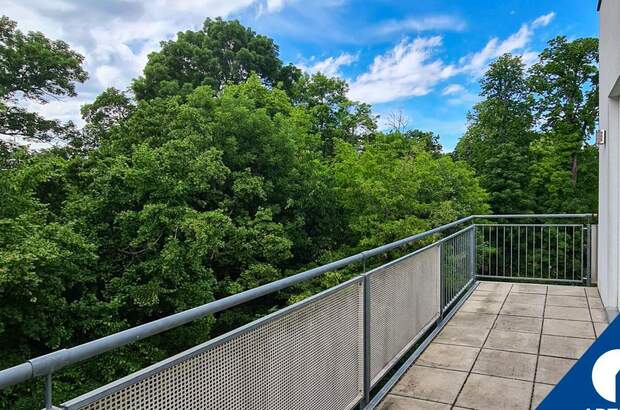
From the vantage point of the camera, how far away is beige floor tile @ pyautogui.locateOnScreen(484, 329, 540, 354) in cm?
405

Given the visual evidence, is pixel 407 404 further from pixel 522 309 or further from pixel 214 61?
pixel 214 61

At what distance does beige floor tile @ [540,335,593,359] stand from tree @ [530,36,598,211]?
1496 cm

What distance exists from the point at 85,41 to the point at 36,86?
268 centimetres

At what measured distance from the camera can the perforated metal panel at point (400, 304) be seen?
307 centimetres

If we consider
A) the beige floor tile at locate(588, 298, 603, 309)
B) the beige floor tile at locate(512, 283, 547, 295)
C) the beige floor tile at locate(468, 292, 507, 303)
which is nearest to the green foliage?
the beige floor tile at locate(512, 283, 547, 295)

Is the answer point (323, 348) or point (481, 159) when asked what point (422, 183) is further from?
point (323, 348)

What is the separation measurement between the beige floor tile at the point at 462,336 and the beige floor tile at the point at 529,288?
2.13 m

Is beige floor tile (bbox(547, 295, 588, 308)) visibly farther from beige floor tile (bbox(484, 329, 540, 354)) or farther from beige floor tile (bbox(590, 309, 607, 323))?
beige floor tile (bbox(484, 329, 540, 354))

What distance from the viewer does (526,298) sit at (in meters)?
5.91

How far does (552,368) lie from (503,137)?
18.2 meters

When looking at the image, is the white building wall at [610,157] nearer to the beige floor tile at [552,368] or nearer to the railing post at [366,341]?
the beige floor tile at [552,368]

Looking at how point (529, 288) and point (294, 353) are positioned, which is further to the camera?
point (529, 288)

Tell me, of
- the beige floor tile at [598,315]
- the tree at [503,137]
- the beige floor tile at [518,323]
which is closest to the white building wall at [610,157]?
the beige floor tile at [598,315]

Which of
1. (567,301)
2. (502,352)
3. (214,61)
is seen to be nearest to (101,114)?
(214,61)
